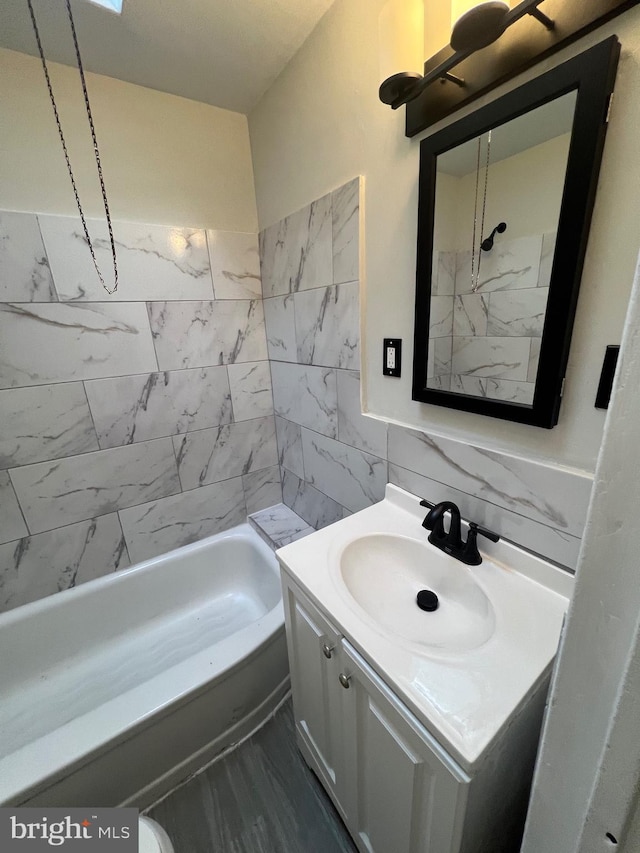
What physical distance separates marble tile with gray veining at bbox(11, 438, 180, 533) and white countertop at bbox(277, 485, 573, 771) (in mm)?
1010

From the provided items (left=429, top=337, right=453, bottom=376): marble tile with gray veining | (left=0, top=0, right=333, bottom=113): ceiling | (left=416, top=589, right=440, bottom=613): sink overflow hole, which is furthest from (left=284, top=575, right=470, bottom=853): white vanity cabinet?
(left=0, top=0, right=333, bottom=113): ceiling

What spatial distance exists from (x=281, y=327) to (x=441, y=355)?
919 millimetres

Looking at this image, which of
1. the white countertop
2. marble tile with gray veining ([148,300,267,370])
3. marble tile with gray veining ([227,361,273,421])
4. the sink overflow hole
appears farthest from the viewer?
marble tile with gray veining ([227,361,273,421])

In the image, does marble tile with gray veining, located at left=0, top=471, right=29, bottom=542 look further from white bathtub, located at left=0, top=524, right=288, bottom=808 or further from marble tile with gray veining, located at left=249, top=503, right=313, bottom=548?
marble tile with gray veining, located at left=249, top=503, right=313, bottom=548

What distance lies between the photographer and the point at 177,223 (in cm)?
150

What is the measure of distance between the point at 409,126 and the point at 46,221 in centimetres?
132

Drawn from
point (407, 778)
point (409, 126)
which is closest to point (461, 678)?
point (407, 778)

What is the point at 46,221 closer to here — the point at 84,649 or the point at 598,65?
the point at 598,65

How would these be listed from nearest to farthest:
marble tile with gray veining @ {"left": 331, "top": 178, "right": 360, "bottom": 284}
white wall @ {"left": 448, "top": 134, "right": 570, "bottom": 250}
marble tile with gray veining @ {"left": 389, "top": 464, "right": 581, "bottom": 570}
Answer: white wall @ {"left": 448, "top": 134, "right": 570, "bottom": 250}
marble tile with gray veining @ {"left": 389, "top": 464, "right": 581, "bottom": 570}
marble tile with gray veining @ {"left": 331, "top": 178, "right": 360, "bottom": 284}

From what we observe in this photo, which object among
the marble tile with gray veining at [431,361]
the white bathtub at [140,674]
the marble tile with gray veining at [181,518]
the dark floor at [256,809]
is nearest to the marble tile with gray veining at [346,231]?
the marble tile with gray veining at [431,361]

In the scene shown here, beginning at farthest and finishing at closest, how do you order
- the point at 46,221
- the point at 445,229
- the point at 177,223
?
the point at 177,223 → the point at 46,221 → the point at 445,229

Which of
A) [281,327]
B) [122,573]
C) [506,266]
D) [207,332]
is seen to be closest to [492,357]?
[506,266]

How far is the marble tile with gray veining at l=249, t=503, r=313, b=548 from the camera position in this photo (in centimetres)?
178

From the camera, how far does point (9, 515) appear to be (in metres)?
1.38
